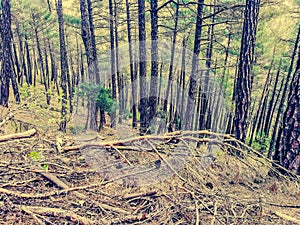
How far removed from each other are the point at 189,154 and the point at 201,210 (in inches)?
27.7

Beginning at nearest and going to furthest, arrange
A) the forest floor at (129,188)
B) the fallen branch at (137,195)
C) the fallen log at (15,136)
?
1. the forest floor at (129,188)
2. the fallen branch at (137,195)
3. the fallen log at (15,136)

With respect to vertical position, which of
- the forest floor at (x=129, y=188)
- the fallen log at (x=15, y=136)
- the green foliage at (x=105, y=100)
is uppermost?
the fallen log at (x=15, y=136)

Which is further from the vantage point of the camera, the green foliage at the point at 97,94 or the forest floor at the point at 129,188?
the green foliage at the point at 97,94

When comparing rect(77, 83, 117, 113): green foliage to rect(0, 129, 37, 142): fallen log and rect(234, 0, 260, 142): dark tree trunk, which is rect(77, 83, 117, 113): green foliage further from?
rect(0, 129, 37, 142): fallen log

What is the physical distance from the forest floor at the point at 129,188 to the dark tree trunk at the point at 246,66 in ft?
6.86

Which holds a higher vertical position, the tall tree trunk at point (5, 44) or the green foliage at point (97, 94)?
the tall tree trunk at point (5, 44)

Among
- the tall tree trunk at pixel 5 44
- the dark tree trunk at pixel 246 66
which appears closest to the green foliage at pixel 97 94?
the tall tree trunk at pixel 5 44

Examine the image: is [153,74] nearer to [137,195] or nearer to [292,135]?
[292,135]

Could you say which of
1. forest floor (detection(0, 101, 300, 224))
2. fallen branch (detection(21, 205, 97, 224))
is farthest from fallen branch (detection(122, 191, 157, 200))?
fallen branch (detection(21, 205, 97, 224))

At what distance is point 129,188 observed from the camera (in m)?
2.30

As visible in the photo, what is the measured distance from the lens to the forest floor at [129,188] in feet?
6.32

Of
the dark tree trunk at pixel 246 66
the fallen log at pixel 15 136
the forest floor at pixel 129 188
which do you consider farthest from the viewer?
the dark tree trunk at pixel 246 66

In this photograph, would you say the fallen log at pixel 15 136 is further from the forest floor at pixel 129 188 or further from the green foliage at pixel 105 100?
the green foliage at pixel 105 100

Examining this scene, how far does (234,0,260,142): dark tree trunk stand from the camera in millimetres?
4613
